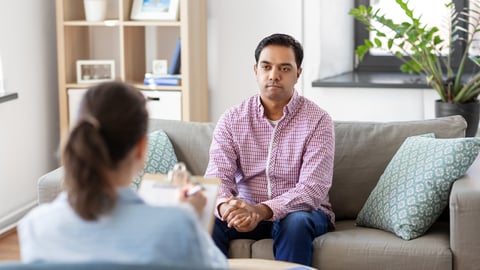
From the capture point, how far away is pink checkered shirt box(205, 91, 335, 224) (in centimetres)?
307

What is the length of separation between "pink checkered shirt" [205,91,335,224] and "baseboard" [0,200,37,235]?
1.60 meters

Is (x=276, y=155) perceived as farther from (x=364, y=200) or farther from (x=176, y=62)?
(x=176, y=62)

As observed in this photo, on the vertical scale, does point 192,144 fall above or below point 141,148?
below

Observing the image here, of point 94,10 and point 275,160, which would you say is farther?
point 94,10

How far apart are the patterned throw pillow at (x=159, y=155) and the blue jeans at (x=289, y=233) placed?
0.35 meters

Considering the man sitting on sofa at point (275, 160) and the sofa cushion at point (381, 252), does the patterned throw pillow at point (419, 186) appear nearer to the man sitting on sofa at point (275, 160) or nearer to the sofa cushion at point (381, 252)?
the sofa cushion at point (381, 252)

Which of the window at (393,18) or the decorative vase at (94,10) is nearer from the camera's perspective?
the decorative vase at (94,10)

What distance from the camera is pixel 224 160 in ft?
10.3

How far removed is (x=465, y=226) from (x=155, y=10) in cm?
240

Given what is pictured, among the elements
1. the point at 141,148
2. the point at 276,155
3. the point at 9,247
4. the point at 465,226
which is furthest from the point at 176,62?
the point at 141,148

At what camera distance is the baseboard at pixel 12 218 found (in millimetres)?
4346

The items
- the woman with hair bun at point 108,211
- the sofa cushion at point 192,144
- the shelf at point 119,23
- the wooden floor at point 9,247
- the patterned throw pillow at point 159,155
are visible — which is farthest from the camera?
the shelf at point 119,23

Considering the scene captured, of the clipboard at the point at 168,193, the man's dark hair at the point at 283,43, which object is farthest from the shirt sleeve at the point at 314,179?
the clipboard at the point at 168,193

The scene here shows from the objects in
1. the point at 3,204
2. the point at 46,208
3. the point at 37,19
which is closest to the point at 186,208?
the point at 46,208
